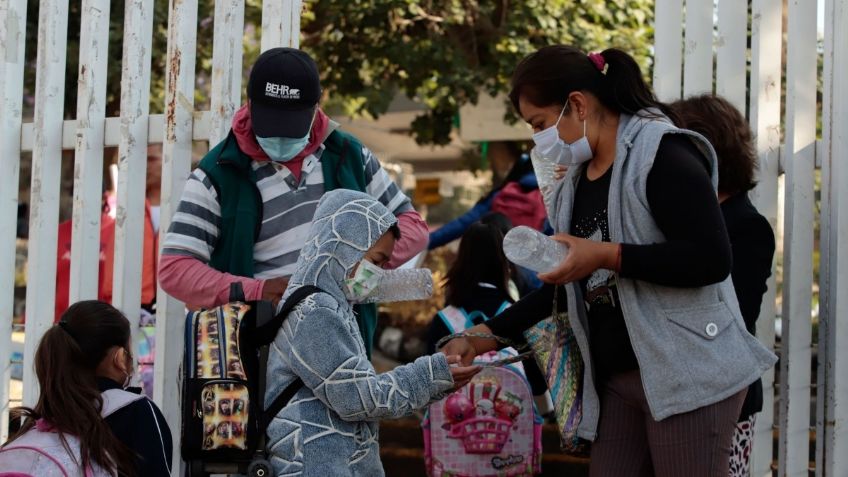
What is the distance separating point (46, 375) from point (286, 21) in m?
1.63

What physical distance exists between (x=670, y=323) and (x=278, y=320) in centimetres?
106

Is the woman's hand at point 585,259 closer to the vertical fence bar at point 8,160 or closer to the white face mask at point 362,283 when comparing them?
the white face mask at point 362,283

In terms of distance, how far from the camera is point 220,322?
2.95 m

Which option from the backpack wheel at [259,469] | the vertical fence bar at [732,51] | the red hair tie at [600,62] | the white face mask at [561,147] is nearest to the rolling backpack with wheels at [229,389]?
the backpack wheel at [259,469]

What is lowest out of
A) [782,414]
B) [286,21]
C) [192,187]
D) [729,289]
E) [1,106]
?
[782,414]

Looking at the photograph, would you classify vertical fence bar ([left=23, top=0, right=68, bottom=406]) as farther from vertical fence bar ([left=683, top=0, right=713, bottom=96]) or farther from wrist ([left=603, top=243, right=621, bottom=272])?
wrist ([left=603, top=243, right=621, bottom=272])

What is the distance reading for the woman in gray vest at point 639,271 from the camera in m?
2.53

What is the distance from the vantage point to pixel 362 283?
3080mm

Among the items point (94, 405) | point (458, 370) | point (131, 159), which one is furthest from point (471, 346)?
point (131, 159)

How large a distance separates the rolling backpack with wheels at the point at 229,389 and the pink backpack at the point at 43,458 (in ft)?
1.40

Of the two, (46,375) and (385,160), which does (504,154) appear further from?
(46,375)

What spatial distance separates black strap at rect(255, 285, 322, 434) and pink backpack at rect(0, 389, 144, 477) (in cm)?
59

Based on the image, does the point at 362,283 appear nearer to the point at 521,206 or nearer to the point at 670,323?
the point at 670,323

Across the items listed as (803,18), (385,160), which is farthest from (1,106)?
(385,160)
